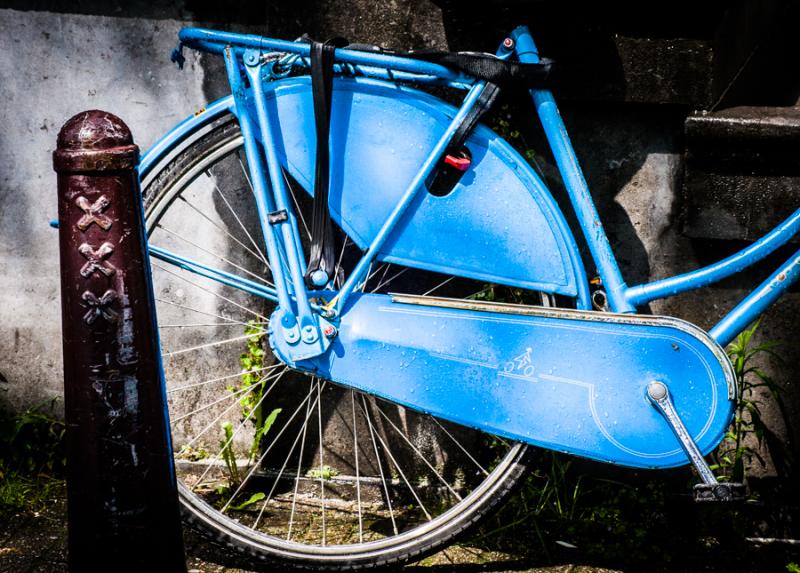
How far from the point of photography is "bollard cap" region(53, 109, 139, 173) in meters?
1.69

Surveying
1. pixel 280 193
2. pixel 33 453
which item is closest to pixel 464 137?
pixel 280 193

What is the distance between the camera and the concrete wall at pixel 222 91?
298 centimetres

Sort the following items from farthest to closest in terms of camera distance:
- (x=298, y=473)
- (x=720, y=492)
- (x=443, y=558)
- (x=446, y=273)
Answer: (x=298, y=473), (x=443, y=558), (x=446, y=273), (x=720, y=492)

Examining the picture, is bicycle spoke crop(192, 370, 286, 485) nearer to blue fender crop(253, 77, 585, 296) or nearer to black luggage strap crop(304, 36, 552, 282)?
black luggage strap crop(304, 36, 552, 282)

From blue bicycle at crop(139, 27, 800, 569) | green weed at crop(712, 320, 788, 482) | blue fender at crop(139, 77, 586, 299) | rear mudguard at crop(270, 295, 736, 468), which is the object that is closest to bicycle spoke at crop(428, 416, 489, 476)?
blue bicycle at crop(139, 27, 800, 569)

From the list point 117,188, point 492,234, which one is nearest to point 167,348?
point 492,234

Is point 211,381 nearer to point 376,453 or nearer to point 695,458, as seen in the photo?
point 376,453

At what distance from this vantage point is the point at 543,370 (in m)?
2.60

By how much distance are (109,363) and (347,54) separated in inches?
49.7

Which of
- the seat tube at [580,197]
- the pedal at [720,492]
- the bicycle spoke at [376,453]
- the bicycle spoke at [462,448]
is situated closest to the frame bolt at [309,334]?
the bicycle spoke at [376,453]

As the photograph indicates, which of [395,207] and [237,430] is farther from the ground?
[395,207]

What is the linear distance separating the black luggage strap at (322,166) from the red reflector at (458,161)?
0.38 metres

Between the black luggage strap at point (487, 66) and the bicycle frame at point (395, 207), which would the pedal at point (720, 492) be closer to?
the bicycle frame at point (395, 207)

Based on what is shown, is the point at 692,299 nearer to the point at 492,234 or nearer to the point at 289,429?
the point at 492,234
